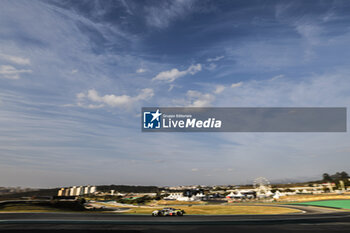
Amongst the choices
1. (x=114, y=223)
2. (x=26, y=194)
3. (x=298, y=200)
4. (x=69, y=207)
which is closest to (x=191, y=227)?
(x=114, y=223)

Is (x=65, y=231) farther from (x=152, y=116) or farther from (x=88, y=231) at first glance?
(x=152, y=116)

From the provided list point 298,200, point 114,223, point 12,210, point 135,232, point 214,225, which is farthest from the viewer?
point 298,200

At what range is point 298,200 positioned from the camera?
81.6m

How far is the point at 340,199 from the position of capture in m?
76.0

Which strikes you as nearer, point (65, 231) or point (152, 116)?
point (65, 231)

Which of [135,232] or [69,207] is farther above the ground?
[135,232]

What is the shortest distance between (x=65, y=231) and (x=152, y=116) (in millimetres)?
26035

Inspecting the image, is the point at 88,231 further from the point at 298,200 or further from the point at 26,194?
the point at 26,194

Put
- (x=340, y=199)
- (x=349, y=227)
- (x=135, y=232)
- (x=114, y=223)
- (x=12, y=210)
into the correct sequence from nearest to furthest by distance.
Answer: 1. (x=135, y=232)
2. (x=349, y=227)
3. (x=114, y=223)
4. (x=12, y=210)
5. (x=340, y=199)

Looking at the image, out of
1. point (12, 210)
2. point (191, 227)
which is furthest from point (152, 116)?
point (12, 210)

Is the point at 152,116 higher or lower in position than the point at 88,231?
higher

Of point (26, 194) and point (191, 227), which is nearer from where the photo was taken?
point (191, 227)

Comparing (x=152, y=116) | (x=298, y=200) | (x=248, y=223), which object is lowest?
(x=298, y=200)

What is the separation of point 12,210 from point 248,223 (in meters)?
58.8
